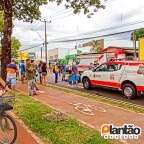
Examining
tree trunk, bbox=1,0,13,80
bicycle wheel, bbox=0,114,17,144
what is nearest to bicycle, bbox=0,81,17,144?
bicycle wheel, bbox=0,114,17,144

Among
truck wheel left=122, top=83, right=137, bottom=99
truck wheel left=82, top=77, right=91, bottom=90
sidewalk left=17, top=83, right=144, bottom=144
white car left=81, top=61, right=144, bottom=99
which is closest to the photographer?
sidewalk left=17, top=83, right=144, bottom=144

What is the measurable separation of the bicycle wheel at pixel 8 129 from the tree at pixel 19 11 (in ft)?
37.0

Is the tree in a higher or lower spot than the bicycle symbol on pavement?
higher

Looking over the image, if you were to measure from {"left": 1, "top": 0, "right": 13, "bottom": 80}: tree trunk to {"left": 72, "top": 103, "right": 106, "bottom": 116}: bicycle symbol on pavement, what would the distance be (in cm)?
539

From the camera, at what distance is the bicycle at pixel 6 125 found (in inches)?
307

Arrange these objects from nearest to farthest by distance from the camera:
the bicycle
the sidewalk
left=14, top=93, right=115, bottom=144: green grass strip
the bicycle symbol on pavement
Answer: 1. the bicycle
2. left=14, top=93, right=115, bottom=144: green grass strip
3. the sidewalk
4. the bicycle symbol on pavement

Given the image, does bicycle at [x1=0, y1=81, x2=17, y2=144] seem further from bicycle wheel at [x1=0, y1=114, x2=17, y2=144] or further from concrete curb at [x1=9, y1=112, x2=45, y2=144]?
concrete curb at [x1=9, y1=112, x2=45, y2=144]

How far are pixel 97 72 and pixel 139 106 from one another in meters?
6.25

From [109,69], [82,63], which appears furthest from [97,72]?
[82,63]

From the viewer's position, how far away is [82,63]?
4672 centimetres

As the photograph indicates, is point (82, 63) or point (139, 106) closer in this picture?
point (139, 106)

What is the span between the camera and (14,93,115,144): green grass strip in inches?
343

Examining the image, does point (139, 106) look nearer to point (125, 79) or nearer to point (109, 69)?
point (125, 79)

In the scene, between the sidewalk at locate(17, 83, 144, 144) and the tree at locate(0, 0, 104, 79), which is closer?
the sidewalk at locate(17, 83, 144, 144)
